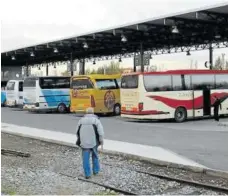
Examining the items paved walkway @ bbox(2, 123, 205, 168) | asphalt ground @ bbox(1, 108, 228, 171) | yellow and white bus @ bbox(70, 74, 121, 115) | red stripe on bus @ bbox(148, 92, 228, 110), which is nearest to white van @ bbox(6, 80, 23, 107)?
yellow and white bus @ bbox(70, 74, 121, 115)

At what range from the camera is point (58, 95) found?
112 ft

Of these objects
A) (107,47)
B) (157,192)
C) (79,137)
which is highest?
(107,47)

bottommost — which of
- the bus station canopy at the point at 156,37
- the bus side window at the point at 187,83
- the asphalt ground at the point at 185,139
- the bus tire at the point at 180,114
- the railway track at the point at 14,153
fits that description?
the railway track at the point at 14,153

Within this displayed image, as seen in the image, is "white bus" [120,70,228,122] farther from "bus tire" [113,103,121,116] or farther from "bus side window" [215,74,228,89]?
"bus tire" [113,103,121,116]

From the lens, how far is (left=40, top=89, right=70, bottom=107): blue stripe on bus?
110 feet

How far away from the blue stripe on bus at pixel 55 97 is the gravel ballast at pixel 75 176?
63.3 feet

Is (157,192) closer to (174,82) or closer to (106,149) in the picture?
(106,149)

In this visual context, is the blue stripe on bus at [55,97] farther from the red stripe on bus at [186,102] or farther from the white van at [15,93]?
the red stripe on bus at [186,102]

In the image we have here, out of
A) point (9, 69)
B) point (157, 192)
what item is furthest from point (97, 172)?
point (9, 69)

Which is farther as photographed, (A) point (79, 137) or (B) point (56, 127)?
(B) point (56, 127)

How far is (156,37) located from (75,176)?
28264 millimetres

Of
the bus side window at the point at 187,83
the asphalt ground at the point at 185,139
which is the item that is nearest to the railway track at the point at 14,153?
the asphalt ground at the point at 185,139

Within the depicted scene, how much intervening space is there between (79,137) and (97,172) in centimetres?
107

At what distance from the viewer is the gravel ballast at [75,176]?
9086 mm
